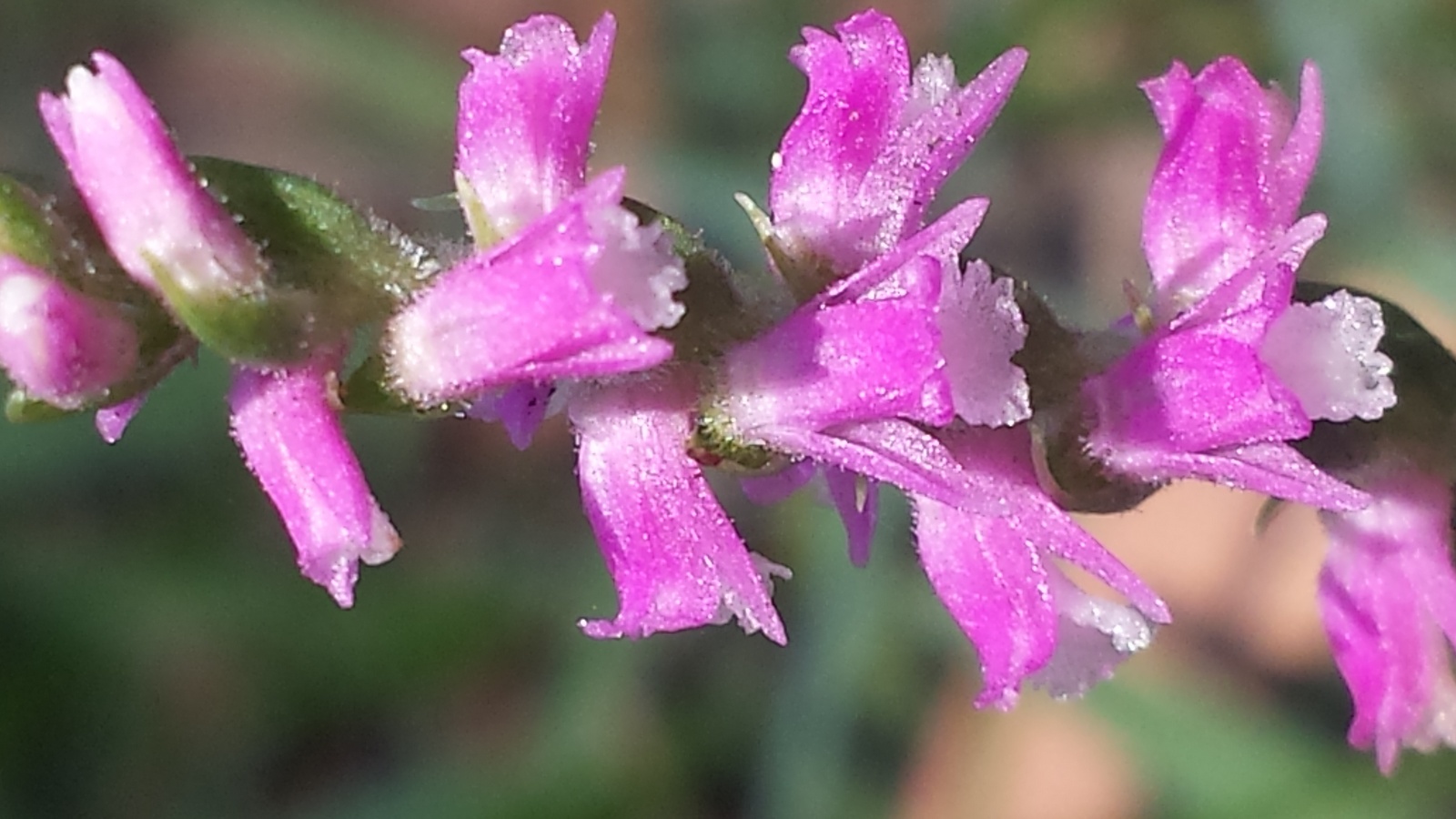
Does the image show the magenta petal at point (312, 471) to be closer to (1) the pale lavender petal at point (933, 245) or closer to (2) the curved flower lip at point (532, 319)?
(2) the curved flower lip at point (532, 319)

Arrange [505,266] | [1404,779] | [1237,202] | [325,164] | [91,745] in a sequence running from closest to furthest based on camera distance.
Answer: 1. [505,266]
2. [1237,202]
3. [1404,779]
4. [91,745]
5. [325,164]

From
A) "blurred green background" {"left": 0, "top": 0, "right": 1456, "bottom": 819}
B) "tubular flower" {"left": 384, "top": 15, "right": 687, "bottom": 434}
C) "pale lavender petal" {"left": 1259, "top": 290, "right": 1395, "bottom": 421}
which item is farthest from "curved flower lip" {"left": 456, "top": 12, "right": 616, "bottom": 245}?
"blurred green background" {"left": 0, "top": 0, "right": 1456, "bottom": 819}

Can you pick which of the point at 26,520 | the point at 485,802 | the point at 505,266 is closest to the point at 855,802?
the point at 485,802

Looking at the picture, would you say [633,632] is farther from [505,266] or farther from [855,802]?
[855,802]

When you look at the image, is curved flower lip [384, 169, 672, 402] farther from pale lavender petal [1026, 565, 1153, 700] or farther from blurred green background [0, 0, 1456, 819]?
blurred green background [0, 0, 1456, 819]

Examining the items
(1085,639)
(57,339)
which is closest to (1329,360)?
(1085,639)

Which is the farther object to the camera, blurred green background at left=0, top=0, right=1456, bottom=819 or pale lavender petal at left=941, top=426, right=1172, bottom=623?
blurred green background at left=0, top=0, right=1456, bottom=819

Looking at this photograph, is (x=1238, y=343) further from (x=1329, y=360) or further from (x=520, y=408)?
(x=520, y=408)
